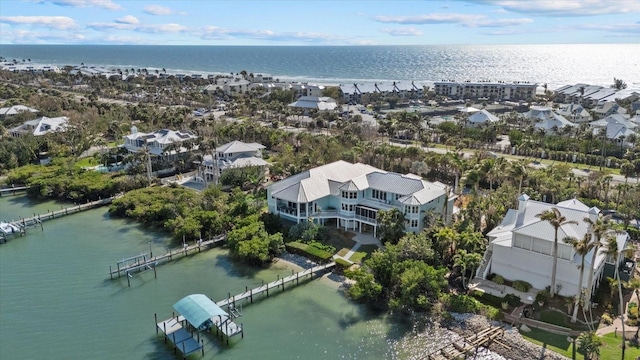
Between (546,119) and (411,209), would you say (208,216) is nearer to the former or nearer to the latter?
(411,209)

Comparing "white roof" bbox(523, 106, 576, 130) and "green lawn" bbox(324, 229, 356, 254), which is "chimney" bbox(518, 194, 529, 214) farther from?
"white roof" bbox(523, 106, 576, 130)

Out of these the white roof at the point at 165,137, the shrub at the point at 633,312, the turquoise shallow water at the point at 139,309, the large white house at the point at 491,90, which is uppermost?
the large white house at the point at 491,90

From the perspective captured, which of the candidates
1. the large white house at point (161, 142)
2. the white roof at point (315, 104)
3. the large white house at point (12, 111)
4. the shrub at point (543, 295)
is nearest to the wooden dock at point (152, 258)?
the large white house at point (161, 142)

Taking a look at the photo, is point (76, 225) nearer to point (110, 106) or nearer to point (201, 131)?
point (201, 131)

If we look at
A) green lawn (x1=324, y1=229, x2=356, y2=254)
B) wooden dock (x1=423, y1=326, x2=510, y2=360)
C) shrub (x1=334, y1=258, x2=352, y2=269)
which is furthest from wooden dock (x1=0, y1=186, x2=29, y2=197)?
wooden dock (x1=423, y1=326, x2=510, y2=360)

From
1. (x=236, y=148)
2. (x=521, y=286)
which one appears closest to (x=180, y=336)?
(x=521, y=286)

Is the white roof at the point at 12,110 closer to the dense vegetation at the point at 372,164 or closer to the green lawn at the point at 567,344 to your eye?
the dense vegetation at the point at 372,164
